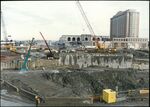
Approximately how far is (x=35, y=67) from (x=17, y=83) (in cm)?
1143

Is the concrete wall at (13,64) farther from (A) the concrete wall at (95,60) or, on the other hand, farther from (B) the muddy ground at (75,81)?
(A) the concrete wall at (95,60)

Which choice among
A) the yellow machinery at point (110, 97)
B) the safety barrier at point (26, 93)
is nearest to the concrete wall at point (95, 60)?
the safety barrier at point (26, 93)

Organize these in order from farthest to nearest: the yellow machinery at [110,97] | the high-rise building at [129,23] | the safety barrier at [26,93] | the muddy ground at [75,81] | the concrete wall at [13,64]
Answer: the high-rise building at [129,23], the concrete wall at [13,64], the muddy ground at [75,81], the yellow machinery at [110,97], the safety barrier at [26,93]

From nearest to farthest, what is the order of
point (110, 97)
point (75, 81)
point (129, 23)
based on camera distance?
point (110, 97)
point (75, 81)
point (129, 23)

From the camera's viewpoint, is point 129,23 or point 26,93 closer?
point 26,93

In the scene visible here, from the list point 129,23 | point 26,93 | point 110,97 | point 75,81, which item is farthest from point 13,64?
point 129,23

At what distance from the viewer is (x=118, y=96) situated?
105 feet

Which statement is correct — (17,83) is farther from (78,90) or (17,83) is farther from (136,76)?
(136,76)

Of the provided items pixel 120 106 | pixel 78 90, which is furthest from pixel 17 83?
pixel 120 106

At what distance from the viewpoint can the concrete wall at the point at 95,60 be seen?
165 feet

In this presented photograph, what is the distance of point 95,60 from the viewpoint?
5069 centimetres

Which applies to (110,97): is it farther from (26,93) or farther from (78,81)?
(26,93)

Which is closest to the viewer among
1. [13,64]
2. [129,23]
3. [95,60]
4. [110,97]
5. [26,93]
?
[110,97]

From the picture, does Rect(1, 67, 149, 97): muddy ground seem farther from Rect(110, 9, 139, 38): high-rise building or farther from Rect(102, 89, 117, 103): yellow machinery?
Rect(110, 9, 139, 38): high-rise building
